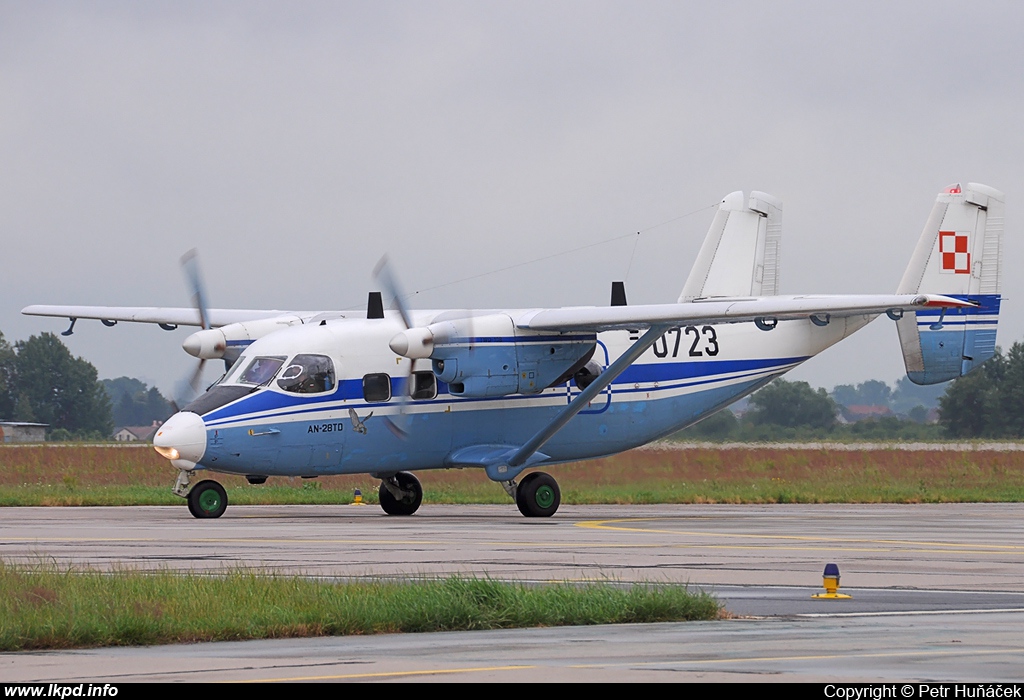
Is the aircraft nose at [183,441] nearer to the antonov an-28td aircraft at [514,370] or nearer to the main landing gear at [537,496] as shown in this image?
the antonov an-28td aircraft at [514,370]

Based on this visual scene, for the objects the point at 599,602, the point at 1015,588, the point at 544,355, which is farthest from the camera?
the point at 544,355

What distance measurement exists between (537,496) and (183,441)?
23.2 ft

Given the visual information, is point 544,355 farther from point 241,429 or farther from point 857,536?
point 857,536

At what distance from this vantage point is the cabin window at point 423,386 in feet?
96.6

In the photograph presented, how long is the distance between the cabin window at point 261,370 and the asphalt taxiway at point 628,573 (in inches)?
103

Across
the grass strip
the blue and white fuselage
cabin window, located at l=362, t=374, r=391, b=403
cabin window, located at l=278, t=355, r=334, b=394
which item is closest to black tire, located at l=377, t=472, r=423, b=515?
the blue and white fuselage

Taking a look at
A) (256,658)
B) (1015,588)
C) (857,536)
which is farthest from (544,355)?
(256,658)

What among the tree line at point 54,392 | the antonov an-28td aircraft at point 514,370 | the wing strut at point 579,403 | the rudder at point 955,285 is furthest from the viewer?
the tree line at point 54,392

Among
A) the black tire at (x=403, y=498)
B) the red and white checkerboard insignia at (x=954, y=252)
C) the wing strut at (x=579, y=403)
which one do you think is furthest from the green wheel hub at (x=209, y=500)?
the red and white checkerboard insignia at (x=954, y=252)

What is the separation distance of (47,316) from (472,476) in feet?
39.1

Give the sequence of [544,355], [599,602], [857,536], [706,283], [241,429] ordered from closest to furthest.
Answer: [599,602], [857,536], [241,429], [544,355], [706,283]

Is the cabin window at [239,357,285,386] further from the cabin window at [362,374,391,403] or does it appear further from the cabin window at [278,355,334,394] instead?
the cabin window at [362,374,391,403]

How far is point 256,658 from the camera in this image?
10.5m

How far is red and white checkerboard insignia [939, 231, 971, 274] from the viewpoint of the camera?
34.9 meters
